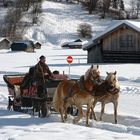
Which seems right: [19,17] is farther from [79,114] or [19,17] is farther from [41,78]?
[79,114]

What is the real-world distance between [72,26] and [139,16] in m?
23.3

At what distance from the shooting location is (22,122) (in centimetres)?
1244

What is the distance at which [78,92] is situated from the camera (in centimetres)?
1262

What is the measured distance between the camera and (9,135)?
10.5 metres

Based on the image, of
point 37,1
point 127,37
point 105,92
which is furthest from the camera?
point 37,1

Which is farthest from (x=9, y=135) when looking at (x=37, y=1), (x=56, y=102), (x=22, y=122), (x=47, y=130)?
(x=37, y=1)

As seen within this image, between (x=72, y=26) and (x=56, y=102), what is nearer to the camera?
(x=56, y=102)

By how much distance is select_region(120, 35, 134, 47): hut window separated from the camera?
39531 mm

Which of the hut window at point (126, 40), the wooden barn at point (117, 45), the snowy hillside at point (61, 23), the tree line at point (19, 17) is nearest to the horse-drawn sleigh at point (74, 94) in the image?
the wooden barn at point (117, 45)

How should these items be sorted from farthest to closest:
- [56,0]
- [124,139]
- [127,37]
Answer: [56,0], [127,37], [124,139]

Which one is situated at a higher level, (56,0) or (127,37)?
(56,0)

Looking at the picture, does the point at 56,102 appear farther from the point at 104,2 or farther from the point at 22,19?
the point at 104,2

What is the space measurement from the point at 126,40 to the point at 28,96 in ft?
84.4

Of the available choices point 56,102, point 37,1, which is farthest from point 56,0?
point 56,102
